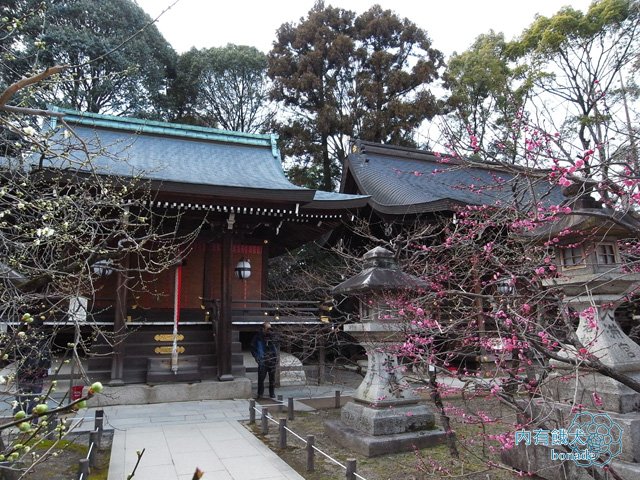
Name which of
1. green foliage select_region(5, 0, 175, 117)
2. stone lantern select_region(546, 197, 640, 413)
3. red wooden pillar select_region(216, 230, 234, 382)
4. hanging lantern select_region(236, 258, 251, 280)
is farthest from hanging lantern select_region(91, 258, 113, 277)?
green foliage select_region(5, 0, 175, 117)

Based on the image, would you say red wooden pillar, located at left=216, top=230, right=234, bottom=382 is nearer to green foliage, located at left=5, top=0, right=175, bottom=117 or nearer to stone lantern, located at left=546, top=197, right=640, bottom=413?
stone lantern, located at left=546, top=197, right=640, bottom=413

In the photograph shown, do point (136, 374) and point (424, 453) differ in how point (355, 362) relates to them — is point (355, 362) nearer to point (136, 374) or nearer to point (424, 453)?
point (136, 374)

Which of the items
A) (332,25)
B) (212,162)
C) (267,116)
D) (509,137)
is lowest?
(509,137)

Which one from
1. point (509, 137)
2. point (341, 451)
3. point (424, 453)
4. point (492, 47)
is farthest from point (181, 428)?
point (492, 47)

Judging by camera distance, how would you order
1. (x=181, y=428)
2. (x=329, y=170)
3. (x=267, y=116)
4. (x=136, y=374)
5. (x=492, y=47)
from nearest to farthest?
(x=181, y=428) → (x=136, y=374) → (x=492, y=47) → (x=329, y=170) → (x=267, y=116)

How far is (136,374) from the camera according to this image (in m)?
9.24

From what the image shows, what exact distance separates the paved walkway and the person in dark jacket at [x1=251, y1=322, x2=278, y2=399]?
0.71 metres

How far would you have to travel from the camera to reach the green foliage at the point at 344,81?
21312mm

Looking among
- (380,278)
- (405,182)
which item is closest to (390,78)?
(405,182)

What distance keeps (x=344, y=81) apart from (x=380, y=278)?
18896mm

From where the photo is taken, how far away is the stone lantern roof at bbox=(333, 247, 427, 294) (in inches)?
235

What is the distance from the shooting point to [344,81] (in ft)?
74.7

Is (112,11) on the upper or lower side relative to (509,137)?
upper

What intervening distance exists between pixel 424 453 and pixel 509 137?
401 cm
